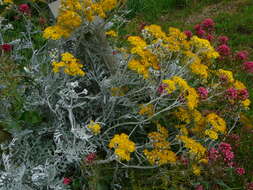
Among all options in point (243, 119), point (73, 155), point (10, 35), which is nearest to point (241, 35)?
point (243, 119)

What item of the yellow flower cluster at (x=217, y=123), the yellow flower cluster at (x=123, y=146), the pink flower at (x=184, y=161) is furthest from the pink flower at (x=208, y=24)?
the yellow flower cluster at (x=123, y=146)

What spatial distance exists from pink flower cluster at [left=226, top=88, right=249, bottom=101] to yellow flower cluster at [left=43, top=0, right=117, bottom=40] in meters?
0.98

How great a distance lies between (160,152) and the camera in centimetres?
243

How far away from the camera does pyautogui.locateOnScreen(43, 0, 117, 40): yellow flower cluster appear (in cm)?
244

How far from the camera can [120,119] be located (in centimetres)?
285

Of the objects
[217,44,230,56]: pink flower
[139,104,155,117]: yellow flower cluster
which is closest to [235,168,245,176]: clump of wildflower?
[139,104,155,117]: yellow flower cluster

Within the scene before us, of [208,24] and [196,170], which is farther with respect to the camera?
[208,24]

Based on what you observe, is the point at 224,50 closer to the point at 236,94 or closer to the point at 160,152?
the point at 236,94

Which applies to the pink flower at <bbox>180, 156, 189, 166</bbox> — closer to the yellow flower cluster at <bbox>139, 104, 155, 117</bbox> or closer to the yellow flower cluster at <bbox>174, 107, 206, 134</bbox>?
the yellow flower cluster at <bbox>174, 107, 206, 134</bbox>

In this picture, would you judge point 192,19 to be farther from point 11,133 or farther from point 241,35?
point 11,133

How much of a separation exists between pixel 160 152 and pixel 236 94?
27.8 inches

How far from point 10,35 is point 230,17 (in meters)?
2.94

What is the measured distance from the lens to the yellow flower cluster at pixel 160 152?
239cm

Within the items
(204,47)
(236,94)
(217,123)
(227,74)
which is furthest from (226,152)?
(204,47)
